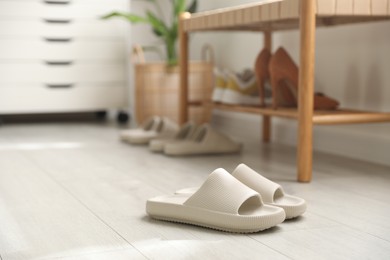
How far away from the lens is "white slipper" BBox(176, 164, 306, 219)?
1288 millimetres

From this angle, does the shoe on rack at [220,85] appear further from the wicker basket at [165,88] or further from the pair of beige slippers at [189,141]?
the wicker basket at [165,88]

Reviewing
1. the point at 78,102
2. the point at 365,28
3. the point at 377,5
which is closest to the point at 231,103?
the point at 365,28

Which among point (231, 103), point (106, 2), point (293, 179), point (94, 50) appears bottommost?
point (293, 179)

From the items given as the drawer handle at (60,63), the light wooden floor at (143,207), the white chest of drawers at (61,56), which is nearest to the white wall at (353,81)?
the light wooden floor at (143,207)

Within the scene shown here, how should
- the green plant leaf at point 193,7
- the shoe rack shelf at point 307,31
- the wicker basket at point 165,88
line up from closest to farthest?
the shoe rack shelf at point 307,31, the wicker basket at point 165,88, the green plant leaf at point 193,7

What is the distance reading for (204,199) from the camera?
4.08ft

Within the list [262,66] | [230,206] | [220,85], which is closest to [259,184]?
[230,206]

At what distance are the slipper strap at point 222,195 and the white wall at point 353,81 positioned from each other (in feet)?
3.21

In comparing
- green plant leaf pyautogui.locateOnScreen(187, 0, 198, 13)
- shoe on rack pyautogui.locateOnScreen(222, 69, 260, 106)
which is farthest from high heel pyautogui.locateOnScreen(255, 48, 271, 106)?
green plant leaf pyautogui.locateOnScreen(187, 0, 198, 13)

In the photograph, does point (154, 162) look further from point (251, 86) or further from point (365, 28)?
point (365, 28)

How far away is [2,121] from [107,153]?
147 centimetres

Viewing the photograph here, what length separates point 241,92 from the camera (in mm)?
2402

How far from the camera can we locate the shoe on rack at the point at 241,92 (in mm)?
2393

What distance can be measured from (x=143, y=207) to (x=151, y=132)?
3.87 ft
